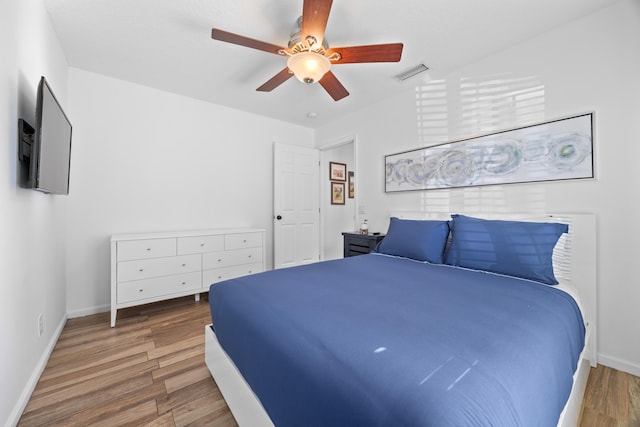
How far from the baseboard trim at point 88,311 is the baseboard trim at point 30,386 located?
54 centimetres

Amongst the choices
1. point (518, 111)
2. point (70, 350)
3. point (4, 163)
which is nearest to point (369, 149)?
point (518, 111)

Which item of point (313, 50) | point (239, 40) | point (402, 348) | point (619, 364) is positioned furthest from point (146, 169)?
point (619, 364)

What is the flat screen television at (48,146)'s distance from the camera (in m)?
1.40

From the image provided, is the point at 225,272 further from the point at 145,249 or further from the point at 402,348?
the point at 402,348

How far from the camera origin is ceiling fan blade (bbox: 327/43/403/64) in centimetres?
174

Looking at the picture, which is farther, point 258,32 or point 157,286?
point 157,286

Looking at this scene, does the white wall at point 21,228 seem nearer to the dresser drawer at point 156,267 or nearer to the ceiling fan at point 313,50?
the dresser drawer at point 156,267

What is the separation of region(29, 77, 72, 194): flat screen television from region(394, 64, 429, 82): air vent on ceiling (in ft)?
9.03

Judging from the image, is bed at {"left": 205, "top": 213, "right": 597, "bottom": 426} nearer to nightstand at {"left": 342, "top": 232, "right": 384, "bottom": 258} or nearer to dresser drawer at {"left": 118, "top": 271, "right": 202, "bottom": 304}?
nightstand at {"left": 342, "top": 232, "right": 384, "bottom": 258}

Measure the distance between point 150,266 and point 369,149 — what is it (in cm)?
290

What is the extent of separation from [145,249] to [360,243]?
2316 mm

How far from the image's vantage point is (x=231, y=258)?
10.4 feet

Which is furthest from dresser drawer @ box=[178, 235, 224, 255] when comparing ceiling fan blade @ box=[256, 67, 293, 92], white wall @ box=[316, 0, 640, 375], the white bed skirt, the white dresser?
white wall @ box=[316, 0, 640, 375]

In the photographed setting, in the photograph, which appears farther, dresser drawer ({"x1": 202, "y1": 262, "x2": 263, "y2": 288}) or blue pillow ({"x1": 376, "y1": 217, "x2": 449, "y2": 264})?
dresser drawer ({"x1": 202, "y1": 262, "x2": 263, "y2": 288})
